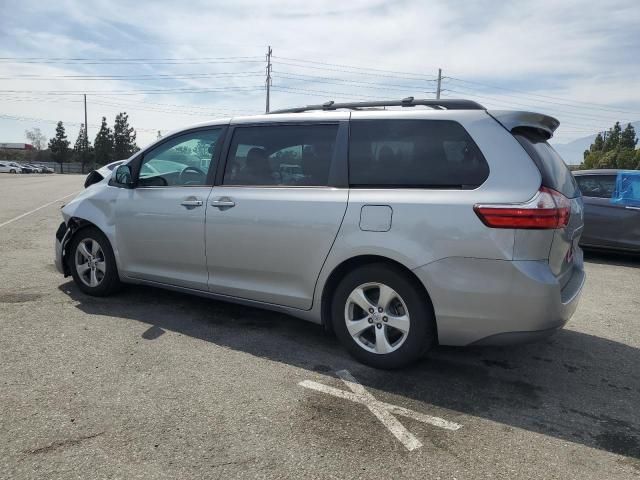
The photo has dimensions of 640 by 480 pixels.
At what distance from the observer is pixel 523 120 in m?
3.55

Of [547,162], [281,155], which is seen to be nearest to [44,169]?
[281,155]

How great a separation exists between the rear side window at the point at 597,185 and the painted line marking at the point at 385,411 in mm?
6506

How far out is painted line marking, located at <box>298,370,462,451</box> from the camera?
2.90 meters

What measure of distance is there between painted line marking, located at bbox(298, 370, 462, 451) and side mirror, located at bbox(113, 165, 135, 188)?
8.78ft

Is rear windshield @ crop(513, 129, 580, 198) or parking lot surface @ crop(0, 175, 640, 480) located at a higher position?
rear windshield @ crop(513, 129, 580, 198)

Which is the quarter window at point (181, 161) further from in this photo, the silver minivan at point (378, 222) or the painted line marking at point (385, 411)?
the painted line marking at point (385, 411)

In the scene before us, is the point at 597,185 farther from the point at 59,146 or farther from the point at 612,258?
the point at 59,146

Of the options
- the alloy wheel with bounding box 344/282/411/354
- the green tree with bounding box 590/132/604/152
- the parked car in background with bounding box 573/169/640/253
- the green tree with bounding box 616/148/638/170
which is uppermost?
the green tree with bounding box 590/132/604/152

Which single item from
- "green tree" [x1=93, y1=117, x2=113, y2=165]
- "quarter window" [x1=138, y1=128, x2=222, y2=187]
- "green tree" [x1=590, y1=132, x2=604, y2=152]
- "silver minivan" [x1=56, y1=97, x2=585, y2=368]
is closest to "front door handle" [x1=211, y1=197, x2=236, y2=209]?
"silver minivan" [x1=56, y1=97, x2=585, y2=368]

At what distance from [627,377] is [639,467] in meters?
1.32

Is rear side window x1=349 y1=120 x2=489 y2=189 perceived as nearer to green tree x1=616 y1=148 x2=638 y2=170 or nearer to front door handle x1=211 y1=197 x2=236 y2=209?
front door handle x1=211 y1=197 x2=236 y2=209

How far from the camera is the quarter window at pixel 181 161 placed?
462cm

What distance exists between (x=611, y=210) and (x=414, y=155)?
5941mm

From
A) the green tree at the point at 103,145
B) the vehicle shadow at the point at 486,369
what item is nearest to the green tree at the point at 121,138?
the green tree at the point at 103,145
